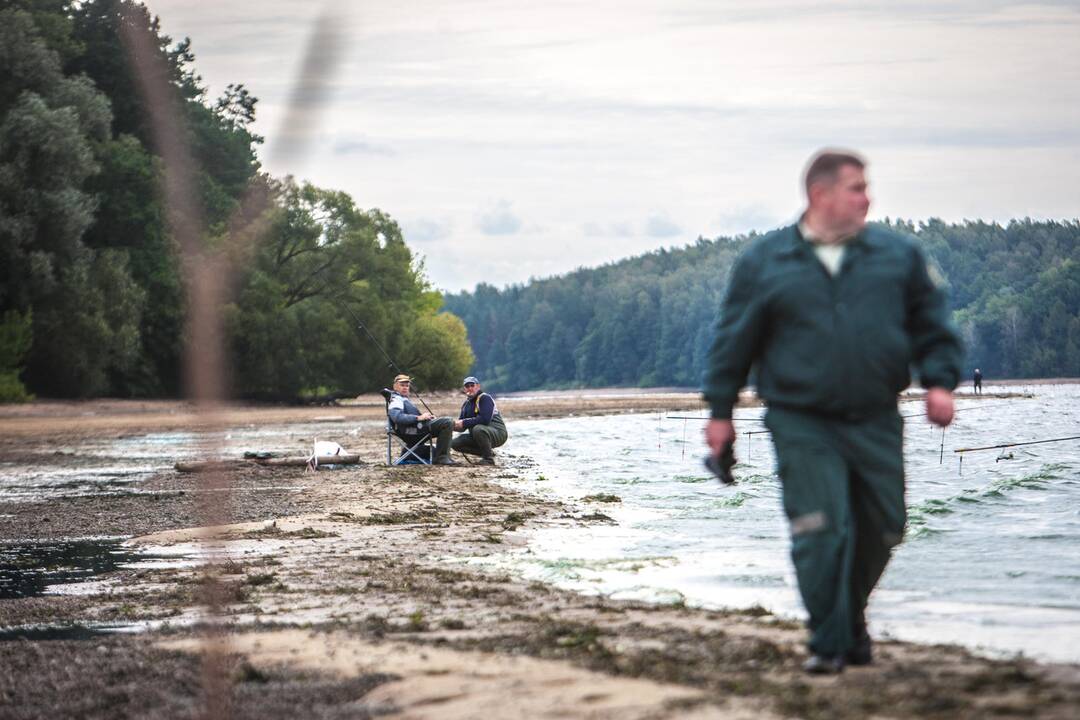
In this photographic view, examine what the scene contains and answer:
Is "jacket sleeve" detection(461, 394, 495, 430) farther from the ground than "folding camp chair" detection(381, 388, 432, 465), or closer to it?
farther from the ground

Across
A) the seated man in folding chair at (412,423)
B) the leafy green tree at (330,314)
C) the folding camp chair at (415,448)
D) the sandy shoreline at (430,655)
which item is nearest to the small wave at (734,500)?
the sandy shoreline at (430,655)

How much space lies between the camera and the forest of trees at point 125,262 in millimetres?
42844

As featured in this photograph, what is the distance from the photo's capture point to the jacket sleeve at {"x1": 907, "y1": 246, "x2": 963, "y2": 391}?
5158 mm

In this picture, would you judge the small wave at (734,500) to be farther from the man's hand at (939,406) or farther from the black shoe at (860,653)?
the man's hand at (939,406)

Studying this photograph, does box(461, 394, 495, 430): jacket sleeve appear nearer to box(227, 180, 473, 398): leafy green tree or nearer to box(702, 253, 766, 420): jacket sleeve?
box(702, 253, 766, 420): jacket sleeve

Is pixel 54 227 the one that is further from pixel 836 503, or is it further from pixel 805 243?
pixel 836 503

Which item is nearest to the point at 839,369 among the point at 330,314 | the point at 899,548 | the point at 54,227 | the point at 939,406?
the point at 939,406

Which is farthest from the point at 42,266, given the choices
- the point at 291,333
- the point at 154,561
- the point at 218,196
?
the point at 154,561

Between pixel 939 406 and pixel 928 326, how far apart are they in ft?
1.09

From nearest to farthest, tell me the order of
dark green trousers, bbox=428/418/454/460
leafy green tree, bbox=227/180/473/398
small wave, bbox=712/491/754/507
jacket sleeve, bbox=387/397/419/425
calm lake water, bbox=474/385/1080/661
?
calm lake water, bbox=474/385/1080/661
small wave, bbox=712/491/754/507
jacket sleeve, bbox=387/397/419/425
dark green trousers, bbox=428/418/454/460
leafy green tree, bbox=227/180/473/398

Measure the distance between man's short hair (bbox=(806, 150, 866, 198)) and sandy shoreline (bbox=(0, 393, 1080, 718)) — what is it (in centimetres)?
178

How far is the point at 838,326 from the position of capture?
5.07 meters

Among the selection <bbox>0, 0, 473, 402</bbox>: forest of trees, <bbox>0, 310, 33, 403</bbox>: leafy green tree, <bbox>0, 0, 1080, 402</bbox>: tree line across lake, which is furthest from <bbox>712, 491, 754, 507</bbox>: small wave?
<bbox>0, 310, 33, 403</bbox>: leafy green tree

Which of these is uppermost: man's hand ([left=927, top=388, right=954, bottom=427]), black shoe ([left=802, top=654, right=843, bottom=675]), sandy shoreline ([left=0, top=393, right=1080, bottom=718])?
man's hand ([left=927, top=388, right=954, bottom=427])
